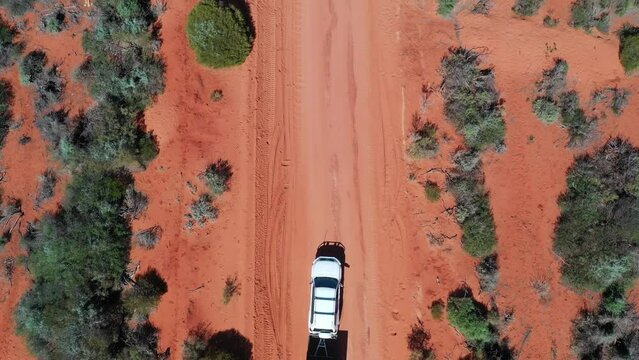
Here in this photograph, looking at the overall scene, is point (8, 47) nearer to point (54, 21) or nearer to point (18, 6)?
point (18, 6)

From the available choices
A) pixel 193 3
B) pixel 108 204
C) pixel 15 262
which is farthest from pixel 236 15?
pixel 15 262

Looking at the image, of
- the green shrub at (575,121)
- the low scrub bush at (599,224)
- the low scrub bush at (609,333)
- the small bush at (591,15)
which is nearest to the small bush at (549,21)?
the small bush at (591,15)

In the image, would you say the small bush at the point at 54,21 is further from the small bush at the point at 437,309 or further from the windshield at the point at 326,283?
the small bush at the point at 437,309

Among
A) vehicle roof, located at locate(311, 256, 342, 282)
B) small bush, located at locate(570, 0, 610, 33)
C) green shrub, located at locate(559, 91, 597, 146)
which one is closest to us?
vehicle roof, located at locate(311, 256, 342, 282)

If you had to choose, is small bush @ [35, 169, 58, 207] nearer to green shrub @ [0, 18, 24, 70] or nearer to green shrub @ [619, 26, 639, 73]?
green shrub @ [0, 18, 24, 70]

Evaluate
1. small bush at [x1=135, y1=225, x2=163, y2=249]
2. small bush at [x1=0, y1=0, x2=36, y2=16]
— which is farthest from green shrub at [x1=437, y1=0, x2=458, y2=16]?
small bush at [x1=0, y1=0, x2=36, y2=16]

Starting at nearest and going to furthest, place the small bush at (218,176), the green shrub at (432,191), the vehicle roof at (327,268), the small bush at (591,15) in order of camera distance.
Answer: the vehicle roof at (327,268), the small bush at (218,176), the green shrub at (432,191), the small bush at (591,15)
